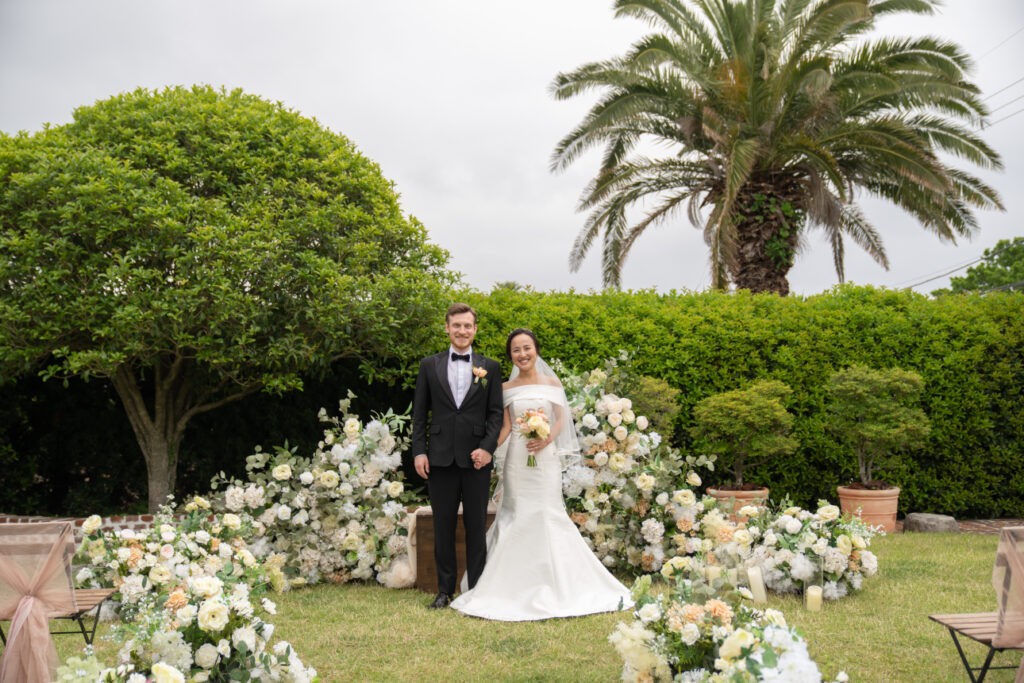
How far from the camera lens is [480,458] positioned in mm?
5727

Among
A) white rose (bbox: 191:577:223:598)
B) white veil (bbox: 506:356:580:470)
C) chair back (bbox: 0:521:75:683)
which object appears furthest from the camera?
white veil (bbox: 506:356:580:470)

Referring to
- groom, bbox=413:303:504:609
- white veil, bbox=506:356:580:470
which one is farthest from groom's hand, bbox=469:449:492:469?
white veil, bbox=506:356:580:470

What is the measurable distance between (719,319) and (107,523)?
7042 mm

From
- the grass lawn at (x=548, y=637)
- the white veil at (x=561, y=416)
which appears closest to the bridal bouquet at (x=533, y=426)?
the white veil at (x=561, y=416)

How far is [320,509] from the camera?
698 cm

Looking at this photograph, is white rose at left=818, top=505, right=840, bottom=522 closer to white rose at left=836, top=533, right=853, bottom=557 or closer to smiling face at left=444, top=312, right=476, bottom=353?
white rose at left=836, top=533, right=853, bottom=557

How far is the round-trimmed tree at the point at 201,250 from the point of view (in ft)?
23.6

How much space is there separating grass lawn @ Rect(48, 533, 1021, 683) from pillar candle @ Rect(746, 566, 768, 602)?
0.19 meters

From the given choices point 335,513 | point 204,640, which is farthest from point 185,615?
point 335,513

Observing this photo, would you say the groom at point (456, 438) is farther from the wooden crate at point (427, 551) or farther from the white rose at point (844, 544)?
the white rose at point (844, 544)

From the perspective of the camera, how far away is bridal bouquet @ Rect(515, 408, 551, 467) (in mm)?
5715

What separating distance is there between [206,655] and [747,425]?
5.90 m

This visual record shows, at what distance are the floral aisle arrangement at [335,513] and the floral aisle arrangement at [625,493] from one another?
1.53 meters

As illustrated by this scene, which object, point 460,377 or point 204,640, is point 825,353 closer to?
point 460,377
